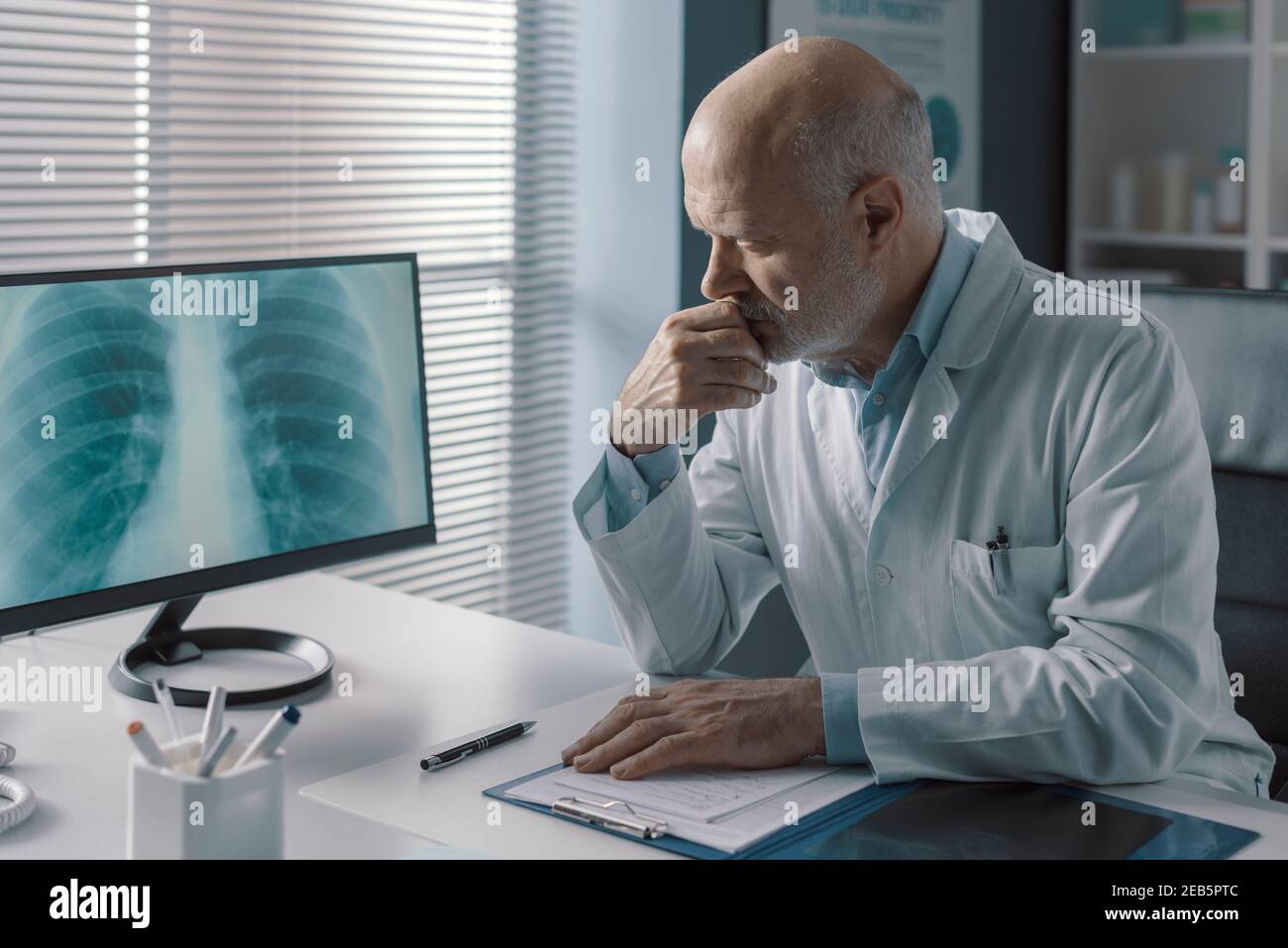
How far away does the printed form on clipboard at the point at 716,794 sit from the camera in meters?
1.13

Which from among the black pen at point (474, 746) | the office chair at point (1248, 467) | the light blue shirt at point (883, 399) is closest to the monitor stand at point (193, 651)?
the black pen at point (474, 746)

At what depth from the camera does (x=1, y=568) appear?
1373 mm

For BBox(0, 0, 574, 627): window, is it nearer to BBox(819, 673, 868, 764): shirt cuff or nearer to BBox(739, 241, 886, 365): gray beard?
BBox(739, 241, 886, 365): gray beard

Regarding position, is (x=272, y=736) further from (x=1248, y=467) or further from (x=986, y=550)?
(x=1248, y=467)

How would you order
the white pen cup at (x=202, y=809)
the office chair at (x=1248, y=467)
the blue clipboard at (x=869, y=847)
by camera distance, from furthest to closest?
the office chair at (x=1248, y=467) < the blue clipboard at (x=869, y=847) < the white pen cup at (x=202, y=809)

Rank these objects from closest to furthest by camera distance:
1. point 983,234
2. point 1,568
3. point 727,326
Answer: point 1,568 → point 727,326 → point 983,234

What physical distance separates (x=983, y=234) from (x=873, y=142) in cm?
24

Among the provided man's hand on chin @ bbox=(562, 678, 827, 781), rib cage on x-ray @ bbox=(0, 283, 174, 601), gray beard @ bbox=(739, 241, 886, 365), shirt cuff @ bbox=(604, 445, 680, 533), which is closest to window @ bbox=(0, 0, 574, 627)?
rib cage on x-ray @ bbox=(0, 283, 174, 601)

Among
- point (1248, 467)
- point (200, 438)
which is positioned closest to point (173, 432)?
point (200, 438)

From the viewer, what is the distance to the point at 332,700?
4.95 feet

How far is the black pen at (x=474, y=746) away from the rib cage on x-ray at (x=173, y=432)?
1.24 ft

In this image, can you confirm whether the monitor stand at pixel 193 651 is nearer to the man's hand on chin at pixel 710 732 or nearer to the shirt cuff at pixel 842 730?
the man's hand on chin at pixel 710 732
